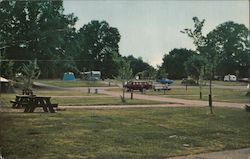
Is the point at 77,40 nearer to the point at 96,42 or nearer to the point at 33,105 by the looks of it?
the point at 96,42

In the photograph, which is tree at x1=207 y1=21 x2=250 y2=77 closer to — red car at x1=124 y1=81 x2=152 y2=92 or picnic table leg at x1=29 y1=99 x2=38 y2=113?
picnic table leg at x1=29 y1=99 x2=38 y2=113

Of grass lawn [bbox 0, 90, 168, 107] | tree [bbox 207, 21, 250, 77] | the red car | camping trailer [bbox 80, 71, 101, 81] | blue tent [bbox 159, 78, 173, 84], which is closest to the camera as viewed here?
tree [bbox 207, 21, 250, 77]

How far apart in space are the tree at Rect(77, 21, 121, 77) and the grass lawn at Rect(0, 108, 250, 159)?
2.48m

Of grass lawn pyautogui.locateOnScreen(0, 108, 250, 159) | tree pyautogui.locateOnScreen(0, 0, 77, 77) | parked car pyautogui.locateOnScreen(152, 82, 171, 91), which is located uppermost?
tree pyautogui.locateOnScreen(0, 0, 77, 77)

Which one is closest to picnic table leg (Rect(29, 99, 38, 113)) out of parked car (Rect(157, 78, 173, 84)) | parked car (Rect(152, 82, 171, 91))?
parked car (Rect(152, 82, 171, 91))

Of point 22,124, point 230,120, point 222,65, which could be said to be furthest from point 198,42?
point 22,124

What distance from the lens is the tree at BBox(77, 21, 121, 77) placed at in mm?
14352

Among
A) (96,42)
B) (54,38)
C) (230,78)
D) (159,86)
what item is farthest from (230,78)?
(159,86)

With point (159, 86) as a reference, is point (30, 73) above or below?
above

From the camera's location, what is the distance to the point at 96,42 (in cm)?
1475

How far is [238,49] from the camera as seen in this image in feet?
53.5

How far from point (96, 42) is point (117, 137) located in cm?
558

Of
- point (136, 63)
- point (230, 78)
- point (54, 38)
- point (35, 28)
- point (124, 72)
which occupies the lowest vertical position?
point (230, 78)

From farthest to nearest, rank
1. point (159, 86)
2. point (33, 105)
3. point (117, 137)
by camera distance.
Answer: point (159, 86), point (33, 105), point (117, 137)
